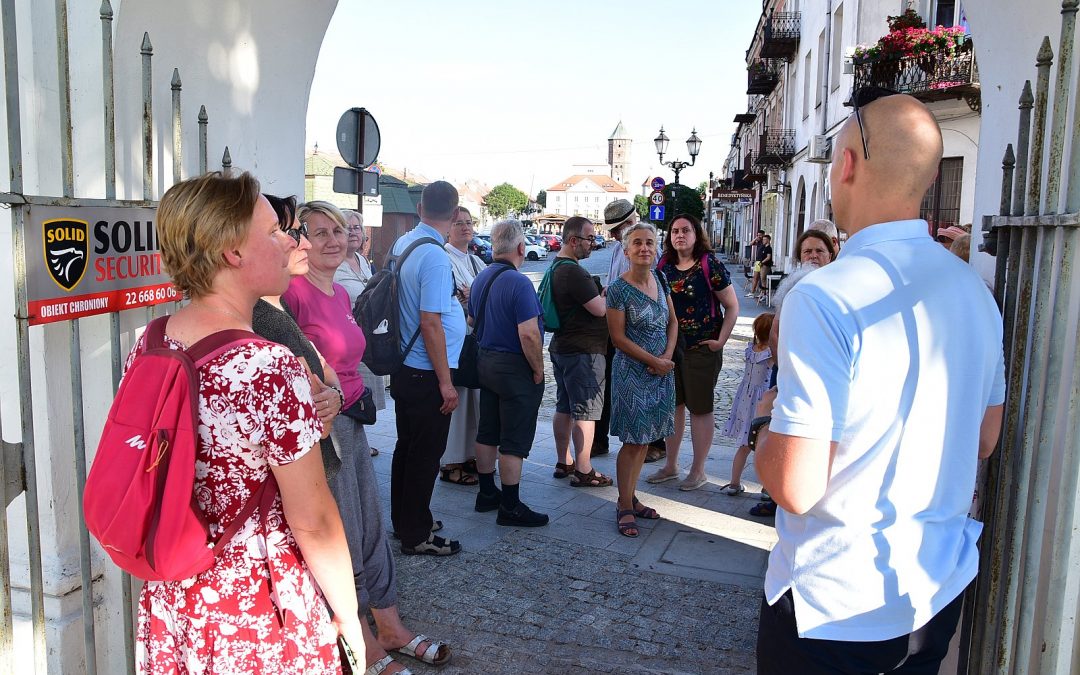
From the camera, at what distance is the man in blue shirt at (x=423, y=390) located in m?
4.24

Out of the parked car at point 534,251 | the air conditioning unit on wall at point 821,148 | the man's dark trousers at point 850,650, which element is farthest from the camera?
the parked car at point 534,251

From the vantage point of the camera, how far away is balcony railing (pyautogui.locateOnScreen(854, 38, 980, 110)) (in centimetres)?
1361

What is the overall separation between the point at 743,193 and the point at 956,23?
2015 cm

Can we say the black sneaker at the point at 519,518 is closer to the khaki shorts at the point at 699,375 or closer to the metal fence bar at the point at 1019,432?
the khaki shorts at the point at 699,375

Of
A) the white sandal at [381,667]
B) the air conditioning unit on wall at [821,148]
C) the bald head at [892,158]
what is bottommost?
the white sandal at [381,667]

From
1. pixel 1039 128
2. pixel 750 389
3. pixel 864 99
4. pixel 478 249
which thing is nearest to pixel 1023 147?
pixel 1039 128

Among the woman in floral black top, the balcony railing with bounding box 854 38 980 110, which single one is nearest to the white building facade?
the balcony railing with bounding box 854 38 980 110

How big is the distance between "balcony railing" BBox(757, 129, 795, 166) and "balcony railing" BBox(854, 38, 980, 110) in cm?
1055

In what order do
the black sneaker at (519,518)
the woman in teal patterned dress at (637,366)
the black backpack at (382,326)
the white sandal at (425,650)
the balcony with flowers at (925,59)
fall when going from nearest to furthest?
the white sandal at (425,650)
the black backpack at (382,326)
the woman in teal patterned dress at (637,366)
the black sneaker at (519,518)
the balcony with flowers at (925,59)

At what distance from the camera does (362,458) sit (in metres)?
3.34

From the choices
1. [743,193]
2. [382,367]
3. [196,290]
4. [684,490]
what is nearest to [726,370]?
[684,490]

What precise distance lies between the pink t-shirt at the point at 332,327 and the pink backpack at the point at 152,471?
1.43 m

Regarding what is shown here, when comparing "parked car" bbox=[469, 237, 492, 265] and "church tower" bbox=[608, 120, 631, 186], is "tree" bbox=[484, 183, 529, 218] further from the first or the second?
"parked car" bbox=[469, 237, 492, 265]

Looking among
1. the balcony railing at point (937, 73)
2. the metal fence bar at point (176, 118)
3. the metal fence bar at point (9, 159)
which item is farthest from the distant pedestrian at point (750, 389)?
the balcony railing at point (937, 73)
